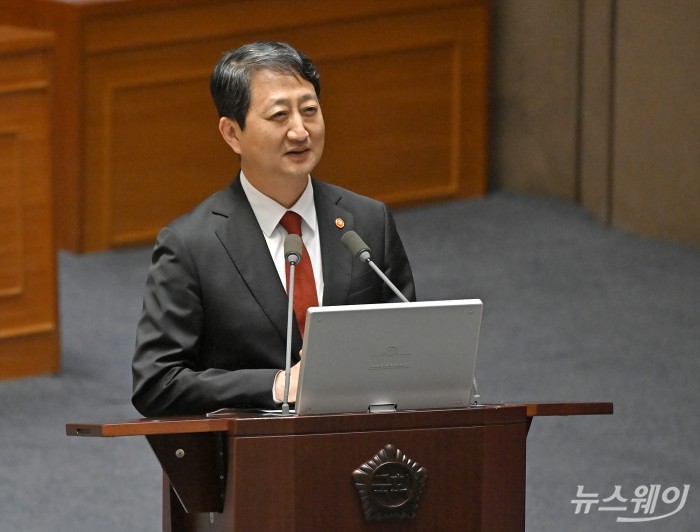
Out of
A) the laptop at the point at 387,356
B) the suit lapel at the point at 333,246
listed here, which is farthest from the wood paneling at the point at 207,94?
the laptop at the point at 387,356

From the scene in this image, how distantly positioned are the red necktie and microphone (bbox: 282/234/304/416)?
11cm

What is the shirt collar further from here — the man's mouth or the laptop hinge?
the laptop hinge

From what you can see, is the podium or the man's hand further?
the man's hand

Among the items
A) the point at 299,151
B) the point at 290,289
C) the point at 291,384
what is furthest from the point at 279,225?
the point at 291,384

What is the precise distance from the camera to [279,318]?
9.97 ft

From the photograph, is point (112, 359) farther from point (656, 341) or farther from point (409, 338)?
point (409, 338)

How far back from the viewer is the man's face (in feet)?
9.79

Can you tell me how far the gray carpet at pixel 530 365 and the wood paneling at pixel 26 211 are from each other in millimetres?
155

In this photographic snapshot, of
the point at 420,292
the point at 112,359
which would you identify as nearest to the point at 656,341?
the point at 420,292

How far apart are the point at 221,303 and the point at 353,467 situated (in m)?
0.50

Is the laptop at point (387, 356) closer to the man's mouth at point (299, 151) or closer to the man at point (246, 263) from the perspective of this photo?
the man at point (246, 263)

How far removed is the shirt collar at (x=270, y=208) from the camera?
311 cm

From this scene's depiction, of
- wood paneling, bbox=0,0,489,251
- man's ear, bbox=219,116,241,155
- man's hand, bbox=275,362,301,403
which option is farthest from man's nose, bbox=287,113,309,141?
wood paneling, bbox=0,0,489,251

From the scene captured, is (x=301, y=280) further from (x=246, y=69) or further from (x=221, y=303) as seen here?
(x=246, y=69)
